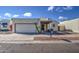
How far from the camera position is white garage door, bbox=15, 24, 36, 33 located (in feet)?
18.5

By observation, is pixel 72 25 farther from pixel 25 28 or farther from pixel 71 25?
pixel 25 28

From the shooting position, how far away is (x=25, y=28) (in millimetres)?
5727

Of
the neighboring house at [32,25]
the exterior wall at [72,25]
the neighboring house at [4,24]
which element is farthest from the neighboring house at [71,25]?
the neighboring house at [4,24]

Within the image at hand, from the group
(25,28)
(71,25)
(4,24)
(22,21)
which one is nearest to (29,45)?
(25,28)

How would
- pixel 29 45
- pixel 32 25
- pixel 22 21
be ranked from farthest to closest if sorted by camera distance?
pixel 32 25, pixel 22 21, pixel 29 45

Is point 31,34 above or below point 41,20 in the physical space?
below

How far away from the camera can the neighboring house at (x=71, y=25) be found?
222 inches

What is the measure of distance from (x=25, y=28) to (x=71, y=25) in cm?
133

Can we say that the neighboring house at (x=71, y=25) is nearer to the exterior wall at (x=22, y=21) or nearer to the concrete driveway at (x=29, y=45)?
the concrete driveway at (x=29, y=45)
